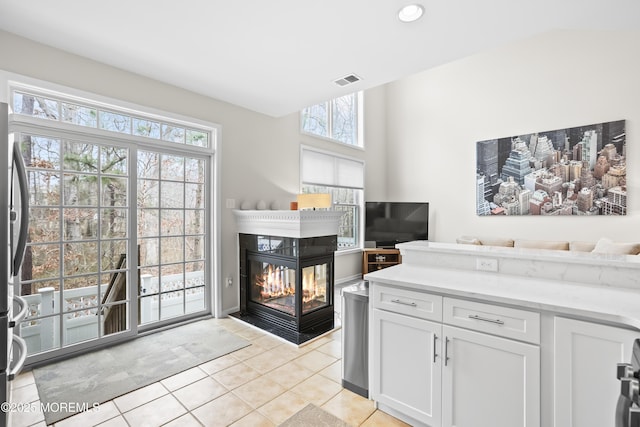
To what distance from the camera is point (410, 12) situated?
6.59 ft

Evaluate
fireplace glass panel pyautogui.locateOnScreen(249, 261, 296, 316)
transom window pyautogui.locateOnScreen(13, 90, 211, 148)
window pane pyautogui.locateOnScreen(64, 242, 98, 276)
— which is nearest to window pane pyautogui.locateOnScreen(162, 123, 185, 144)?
transom window pyautogui.locateOnScreen(13, 90, 211, 148)

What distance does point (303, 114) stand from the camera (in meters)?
4.72

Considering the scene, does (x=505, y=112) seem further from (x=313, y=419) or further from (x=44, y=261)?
(x=44, y=261)

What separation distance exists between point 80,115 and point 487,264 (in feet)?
11.6

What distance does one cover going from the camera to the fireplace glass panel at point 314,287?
129 inches

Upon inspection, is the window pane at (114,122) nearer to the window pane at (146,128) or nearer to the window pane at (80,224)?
the window pane at (146,128)

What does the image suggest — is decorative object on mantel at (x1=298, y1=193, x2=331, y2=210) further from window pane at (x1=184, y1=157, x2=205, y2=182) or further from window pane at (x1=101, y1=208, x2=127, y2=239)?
window pane at (x1=101, y1=208, x2=127, y2=239)

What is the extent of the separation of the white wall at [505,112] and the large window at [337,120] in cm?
91

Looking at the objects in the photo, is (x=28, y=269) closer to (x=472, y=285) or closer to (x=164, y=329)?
(x=164, y=329)

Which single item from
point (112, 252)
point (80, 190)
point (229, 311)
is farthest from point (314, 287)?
point (80, 190)

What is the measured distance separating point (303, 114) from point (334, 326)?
123 inches

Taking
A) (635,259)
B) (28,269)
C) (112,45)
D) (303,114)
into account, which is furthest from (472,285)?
(303,114)

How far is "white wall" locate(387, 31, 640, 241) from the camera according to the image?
13.5 ft

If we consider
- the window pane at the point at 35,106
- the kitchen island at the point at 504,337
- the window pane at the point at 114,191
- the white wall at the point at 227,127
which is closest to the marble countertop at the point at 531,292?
the kitchen island at the point at 504,337
